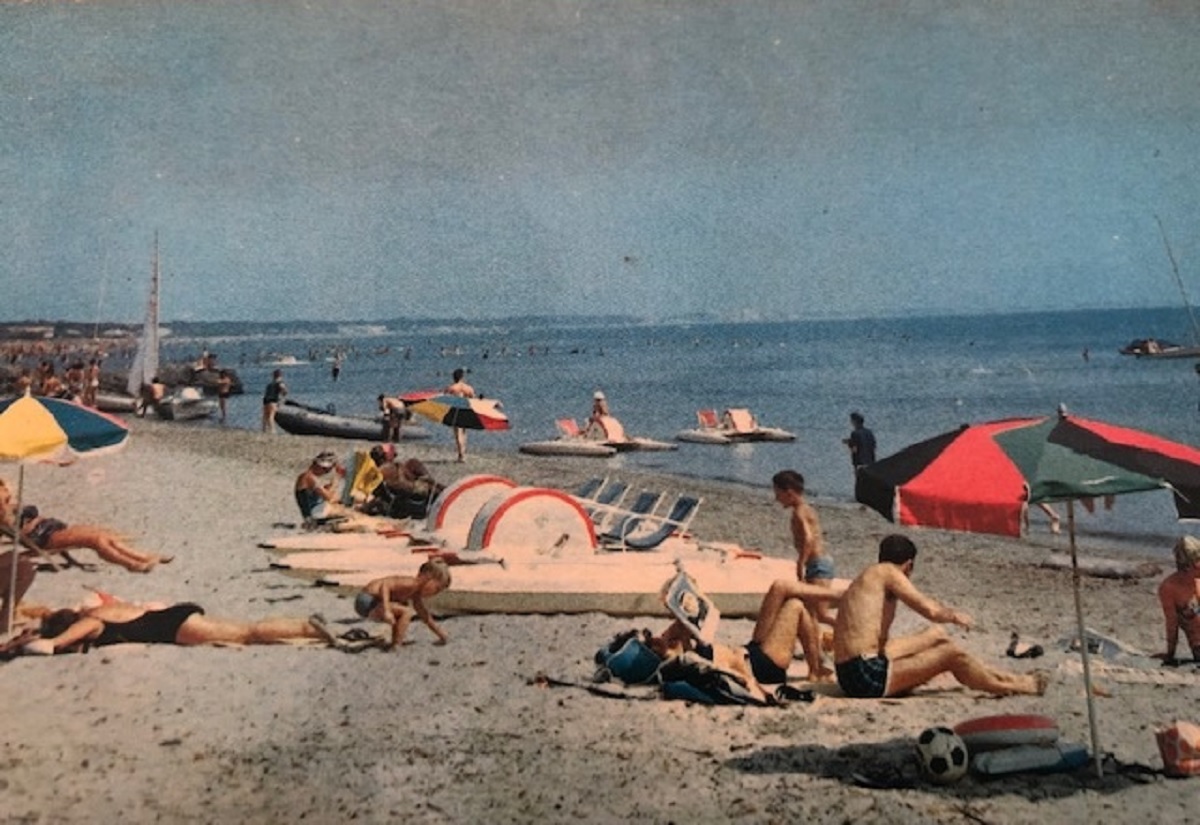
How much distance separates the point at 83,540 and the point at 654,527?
13.5 feet

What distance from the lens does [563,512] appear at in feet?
25.0

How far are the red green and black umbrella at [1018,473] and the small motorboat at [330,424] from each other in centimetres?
1372

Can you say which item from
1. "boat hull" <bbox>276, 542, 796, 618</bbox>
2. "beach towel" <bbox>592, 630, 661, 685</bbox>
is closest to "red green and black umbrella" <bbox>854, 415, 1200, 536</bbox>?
"beach towel" <bbox>592, 630, 661, 685</bbox>

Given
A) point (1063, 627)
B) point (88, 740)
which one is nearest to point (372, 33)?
point (88, 740)

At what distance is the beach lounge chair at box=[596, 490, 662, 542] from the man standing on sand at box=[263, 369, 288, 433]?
11621 mm

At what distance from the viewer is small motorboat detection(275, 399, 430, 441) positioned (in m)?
17.9

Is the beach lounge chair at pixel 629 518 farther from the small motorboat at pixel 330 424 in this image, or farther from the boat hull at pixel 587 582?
the small motorboat at pixel 330 424

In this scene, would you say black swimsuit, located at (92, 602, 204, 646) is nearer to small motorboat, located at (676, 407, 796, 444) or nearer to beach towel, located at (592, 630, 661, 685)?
beach towel, located at (592, 630, 661, 685)

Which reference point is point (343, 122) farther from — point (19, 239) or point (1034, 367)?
point (1034, 367)

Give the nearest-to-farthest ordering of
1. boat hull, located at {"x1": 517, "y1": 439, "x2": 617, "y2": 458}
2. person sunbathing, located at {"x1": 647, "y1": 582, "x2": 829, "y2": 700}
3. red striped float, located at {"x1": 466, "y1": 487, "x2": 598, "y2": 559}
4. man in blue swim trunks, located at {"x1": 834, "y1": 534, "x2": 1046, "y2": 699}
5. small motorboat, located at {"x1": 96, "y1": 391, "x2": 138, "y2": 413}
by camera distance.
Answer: man in blue swim trunks, located at {"x1": 834, "y1": 534, "x2": 1046, "y2": 699}, person sunbathing, located at {"x1": 647, "y1": 582, "x2": 829, "y2": 700}, red striped float, located at {"x1": 466, "y1": 487, "x2": 598, "y2": 559}, small motorboat, located at {"x1": 96, "y1": 391, "x2": 138, "y2": 413}, boat hull, located at {"x1": 517, "y1": 439, "x2": 617, "y2": 458}

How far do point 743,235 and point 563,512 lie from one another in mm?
2547

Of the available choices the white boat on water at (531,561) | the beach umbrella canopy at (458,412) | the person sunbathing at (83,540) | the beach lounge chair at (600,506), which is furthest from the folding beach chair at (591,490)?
the person sunbathing at (83,540)

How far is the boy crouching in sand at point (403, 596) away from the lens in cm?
633

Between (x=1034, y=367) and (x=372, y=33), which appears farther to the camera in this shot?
(x=1034, y=367)
